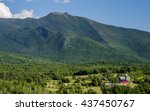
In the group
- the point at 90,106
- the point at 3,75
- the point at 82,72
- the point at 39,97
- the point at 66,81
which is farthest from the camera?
the point at 82,72

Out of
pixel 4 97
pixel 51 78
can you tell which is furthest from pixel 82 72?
pixel 4 97

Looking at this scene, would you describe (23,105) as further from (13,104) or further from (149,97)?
(149,97)

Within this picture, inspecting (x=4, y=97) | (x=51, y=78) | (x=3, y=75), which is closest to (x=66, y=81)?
(x=51, y=78)

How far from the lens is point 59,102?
10250 mm

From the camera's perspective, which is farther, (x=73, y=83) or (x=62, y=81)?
(x=62, y=81)

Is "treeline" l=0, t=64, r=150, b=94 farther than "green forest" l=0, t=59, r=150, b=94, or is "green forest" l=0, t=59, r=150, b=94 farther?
"green forest" l=0, t=59, r=150, b=94

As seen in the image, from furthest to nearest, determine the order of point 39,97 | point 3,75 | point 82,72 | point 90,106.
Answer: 1. point 82,72
2. point 3,75
3. point 39,97
4. point 90,106

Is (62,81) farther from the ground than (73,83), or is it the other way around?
(73,83)

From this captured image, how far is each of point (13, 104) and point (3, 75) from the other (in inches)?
4050

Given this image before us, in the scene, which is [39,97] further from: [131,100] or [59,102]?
[131,100]

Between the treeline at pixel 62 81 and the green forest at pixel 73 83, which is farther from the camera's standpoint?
the green forest at pixel 73 83

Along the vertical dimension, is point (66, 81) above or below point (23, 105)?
below

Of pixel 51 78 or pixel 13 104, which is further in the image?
pixel 51 78

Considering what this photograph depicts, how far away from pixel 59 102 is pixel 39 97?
0.79 m
